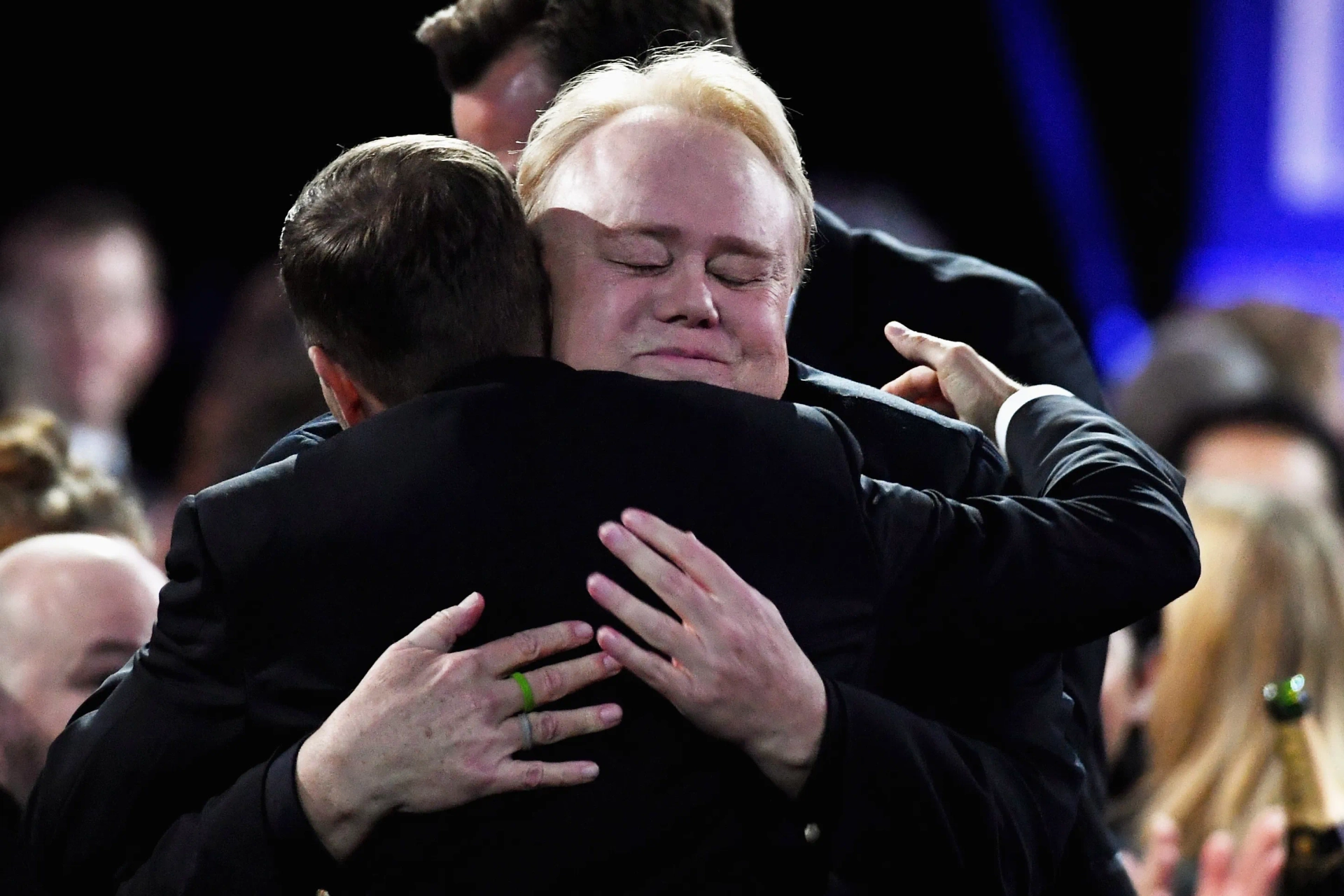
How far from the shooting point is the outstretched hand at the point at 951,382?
2.09 metres

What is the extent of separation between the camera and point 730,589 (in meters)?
1.65

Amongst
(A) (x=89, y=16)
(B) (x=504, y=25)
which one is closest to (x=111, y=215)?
(A) (x=89, y=16)

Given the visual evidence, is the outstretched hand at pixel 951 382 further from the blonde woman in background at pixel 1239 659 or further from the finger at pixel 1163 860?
the blonde woman in background at pixel 1239 659

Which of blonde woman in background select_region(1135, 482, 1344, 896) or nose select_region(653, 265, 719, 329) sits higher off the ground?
nose select_region(653, 265, 719, 329)

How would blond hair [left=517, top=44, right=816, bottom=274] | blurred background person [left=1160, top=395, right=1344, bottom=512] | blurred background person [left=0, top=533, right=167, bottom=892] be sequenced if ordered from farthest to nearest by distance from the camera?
blurred background person [left=1160, top=395, right=1344, bottom=512] < blurred background person [left=0, top=533, right=167, bottom=892] < blond hair [left=517, top=44, right=816, bottom=274]

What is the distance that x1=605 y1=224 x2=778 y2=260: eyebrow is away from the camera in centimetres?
186

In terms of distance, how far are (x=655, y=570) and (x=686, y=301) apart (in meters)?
0.34

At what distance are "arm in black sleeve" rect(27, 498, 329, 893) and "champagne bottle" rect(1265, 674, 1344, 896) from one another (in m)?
1.52

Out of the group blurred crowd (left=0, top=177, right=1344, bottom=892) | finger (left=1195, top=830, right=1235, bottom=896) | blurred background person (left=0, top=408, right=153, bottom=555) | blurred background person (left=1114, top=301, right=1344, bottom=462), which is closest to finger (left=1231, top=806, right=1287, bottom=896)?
finger (left=1195, top=830, right=1235, bottom=896)

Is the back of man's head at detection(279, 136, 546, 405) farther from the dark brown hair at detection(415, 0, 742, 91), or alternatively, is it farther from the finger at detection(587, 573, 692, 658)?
the dark brown hair at detection(415, 0, 742, 91)

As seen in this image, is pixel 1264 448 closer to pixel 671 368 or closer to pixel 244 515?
pixel 671 368

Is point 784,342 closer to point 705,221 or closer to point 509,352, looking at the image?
point 705,221

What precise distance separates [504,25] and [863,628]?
1181 millimetres

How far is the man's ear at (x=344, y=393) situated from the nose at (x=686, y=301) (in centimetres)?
30
